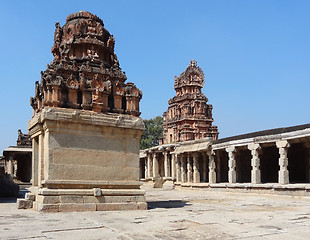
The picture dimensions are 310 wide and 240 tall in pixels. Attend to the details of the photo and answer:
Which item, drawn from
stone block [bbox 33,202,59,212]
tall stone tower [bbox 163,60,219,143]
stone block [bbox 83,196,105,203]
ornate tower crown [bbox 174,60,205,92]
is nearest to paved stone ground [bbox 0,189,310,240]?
stone block [bbox 33,202,59,212]

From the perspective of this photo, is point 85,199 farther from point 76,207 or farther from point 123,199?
point 123,199

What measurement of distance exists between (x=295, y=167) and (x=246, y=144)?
661cm

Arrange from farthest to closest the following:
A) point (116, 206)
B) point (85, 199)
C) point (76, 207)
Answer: point (116, 206) < point (85, 199) < point (76, 207)

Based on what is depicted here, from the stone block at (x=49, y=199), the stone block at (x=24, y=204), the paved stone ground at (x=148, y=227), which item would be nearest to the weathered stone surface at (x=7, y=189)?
the stone block at (x=24, y=204)

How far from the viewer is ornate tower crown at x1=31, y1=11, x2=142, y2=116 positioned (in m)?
9.70

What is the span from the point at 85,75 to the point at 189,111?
131 ft

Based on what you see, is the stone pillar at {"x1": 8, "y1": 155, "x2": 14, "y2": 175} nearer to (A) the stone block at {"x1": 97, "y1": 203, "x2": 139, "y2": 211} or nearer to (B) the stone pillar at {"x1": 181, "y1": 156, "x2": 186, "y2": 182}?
(B) the stone pillar at {"x1": 181, "y1": 156, "x2": 186, "y2": 182}

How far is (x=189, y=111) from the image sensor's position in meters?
49.6

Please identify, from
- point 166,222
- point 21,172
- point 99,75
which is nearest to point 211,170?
point 99,75

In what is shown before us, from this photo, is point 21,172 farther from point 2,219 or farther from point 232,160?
point 2,219

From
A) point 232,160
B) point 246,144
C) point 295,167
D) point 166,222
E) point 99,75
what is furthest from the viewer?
point 295,167

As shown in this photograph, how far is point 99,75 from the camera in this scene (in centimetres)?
1077

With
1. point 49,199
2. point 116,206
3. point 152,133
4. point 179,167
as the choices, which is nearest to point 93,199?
point 116,206

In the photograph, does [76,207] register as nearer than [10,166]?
Yes
